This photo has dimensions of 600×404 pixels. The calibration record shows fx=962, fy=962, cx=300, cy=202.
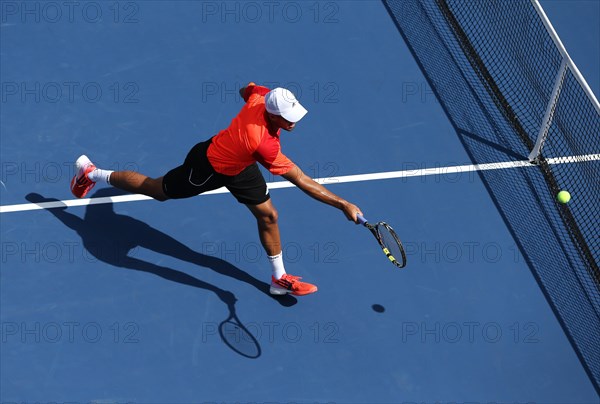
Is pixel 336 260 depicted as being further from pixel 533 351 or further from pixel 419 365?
pixel 533 351

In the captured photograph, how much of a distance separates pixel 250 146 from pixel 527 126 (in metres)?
4.29

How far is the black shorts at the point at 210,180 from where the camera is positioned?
8641 millimetres

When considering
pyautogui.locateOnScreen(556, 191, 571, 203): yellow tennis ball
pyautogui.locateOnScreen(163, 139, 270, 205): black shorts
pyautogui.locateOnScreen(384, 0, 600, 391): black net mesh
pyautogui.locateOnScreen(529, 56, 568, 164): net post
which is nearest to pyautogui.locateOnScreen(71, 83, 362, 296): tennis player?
pyautogui.locateOnScreen(163, 139, 270, 205): black shorts

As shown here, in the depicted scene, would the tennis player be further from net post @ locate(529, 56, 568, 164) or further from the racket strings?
net post @ locate(529, 56, 568, 164)

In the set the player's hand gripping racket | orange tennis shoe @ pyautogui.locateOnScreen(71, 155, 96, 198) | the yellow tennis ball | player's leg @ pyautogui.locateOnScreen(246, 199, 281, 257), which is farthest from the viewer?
the yellow tennis ball

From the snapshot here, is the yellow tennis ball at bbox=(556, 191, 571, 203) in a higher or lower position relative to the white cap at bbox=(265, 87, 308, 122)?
lower

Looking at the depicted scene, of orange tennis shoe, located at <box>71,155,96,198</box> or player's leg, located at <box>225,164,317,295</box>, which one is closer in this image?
player's leg, located at <box>225,164,317,295</box>

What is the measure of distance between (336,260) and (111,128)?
2944 mm

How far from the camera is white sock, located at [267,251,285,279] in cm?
905

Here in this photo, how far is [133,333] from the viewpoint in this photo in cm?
888

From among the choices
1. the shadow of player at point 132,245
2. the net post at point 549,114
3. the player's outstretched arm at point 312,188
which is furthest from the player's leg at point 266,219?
the net post at point 549,114

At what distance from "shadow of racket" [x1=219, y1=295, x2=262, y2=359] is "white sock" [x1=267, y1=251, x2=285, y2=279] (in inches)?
21.7

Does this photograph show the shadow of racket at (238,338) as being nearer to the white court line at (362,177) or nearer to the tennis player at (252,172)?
the tennis player at (252,172)

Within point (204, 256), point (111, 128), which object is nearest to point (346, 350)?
point (204, 256)
